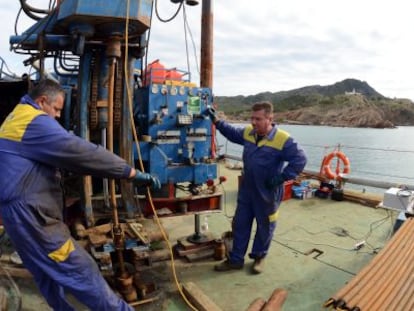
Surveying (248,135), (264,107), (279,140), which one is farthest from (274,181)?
(264,107)

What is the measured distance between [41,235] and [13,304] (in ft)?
3.55

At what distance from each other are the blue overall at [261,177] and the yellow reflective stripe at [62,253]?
1.97m

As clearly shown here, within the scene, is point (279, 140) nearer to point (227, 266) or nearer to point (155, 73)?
point (227, 266)

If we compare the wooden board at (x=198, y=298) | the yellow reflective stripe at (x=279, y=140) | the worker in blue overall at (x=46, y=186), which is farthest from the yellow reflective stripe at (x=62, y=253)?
the yellow reflective stripe at (x=279, y=140)

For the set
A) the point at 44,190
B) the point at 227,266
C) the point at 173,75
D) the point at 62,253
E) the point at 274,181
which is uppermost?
the point at 173,75

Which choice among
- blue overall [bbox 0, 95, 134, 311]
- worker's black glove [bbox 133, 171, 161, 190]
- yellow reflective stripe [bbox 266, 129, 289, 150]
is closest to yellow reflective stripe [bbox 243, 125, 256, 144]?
yellow reflective stripe [bbox 266, 129, 289, 150]

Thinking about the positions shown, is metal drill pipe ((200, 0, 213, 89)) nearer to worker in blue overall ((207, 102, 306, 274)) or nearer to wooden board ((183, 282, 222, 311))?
worker in blue overall ((207, 102, 306, 274))

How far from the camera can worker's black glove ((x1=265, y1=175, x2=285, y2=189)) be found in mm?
3490

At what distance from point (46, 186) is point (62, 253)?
44cm

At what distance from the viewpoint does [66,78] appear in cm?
496

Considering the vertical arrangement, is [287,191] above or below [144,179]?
below

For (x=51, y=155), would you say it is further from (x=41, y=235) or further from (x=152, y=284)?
(x=152, y=284)

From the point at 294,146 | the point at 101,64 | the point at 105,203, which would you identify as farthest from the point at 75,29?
the point at 294,146

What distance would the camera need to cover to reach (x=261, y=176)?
3.63 meters
